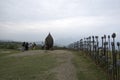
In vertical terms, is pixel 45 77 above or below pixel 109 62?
below

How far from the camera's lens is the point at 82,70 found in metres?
14.5

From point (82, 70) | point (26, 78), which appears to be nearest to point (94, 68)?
point (82, 70)

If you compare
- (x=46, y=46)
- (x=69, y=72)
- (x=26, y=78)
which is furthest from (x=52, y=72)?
(x=46, y=46)

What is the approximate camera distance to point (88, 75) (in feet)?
42.7

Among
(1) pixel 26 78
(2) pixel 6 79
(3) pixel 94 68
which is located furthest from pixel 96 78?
(2) pixel 6 79

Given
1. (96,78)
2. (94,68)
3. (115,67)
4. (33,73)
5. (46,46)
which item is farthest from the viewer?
(46,46)

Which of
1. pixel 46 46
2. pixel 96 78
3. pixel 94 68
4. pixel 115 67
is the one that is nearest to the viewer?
pixel 115 67

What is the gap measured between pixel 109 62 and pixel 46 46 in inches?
836

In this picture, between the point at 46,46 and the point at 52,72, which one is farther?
the point at 46,46

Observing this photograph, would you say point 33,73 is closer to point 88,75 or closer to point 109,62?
point 88,75

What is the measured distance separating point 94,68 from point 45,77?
4.25 meters

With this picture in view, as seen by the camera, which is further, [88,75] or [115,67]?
[88,75]

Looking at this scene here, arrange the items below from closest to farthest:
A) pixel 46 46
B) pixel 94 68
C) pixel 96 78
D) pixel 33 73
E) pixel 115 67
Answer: pixel 115 67 < pixel 96 78 < pixel 33 73 < pixel 94 68 < pixel 46 46

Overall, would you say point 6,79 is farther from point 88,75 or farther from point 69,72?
point 88,75
